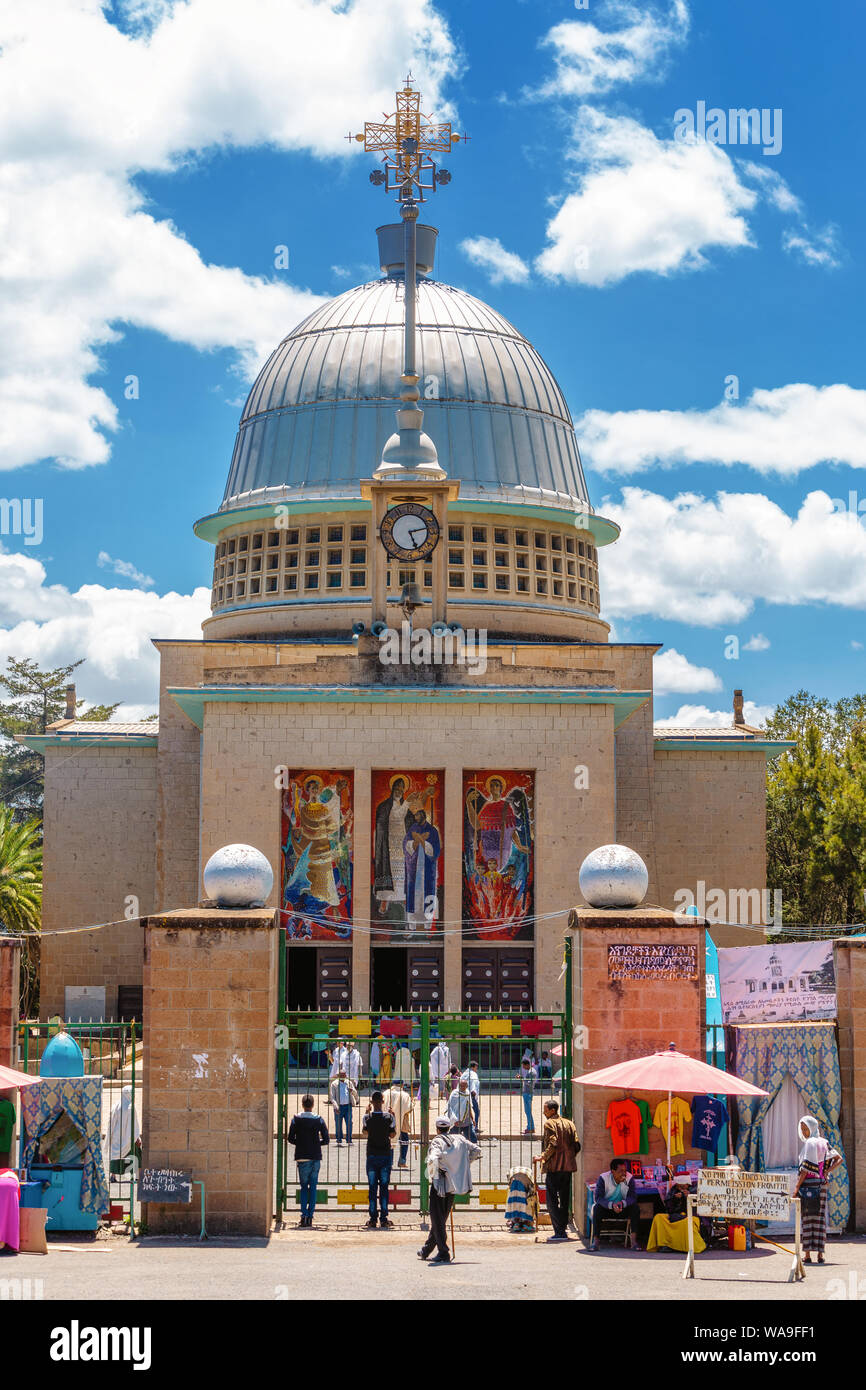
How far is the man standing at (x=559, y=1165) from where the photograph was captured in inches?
656

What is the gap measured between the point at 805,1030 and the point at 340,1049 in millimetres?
11298

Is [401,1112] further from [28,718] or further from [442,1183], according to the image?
[28,718]

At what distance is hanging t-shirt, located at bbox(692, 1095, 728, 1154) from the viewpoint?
1694cm

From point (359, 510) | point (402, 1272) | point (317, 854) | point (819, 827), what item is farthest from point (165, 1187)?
point (819, 827)

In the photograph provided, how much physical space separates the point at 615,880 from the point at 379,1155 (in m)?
3.89

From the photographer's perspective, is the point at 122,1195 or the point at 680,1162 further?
the point at 122,1195

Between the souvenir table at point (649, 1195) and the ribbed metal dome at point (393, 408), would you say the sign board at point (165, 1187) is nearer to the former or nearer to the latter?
the souvenir table at point (649, 1195)

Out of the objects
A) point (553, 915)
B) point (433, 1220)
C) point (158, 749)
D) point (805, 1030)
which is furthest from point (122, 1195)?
point (158, 749)

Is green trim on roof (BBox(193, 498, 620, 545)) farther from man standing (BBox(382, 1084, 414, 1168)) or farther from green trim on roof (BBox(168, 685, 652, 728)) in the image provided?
man standing (BBox(382, 1084, 414, 1168))

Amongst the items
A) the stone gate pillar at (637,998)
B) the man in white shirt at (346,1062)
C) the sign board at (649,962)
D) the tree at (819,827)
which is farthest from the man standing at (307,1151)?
the tree at (819,827)

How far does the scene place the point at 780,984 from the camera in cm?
1930

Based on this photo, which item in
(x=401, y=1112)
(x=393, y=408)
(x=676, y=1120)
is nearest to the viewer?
(x=676, y=1120)

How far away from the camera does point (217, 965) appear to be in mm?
16797
